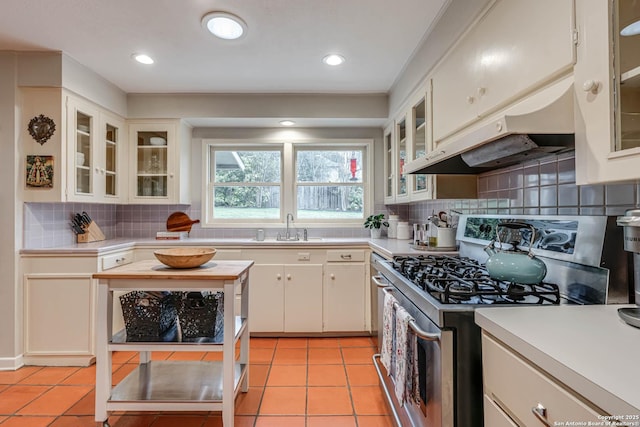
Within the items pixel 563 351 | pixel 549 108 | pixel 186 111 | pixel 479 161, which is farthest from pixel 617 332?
pixel 186 111

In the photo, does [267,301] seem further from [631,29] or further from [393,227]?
[631,29]

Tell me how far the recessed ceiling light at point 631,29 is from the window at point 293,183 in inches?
115

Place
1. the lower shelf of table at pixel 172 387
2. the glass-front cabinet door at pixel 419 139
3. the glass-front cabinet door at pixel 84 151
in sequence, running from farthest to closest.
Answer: the glass-front cabinet door at pixel 84 151 < the glass-front cabinet door at pixel 419 139 < the lower shelf of table at pixel 172 387

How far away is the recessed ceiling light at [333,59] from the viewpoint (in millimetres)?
2565

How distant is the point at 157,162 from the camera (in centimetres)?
345

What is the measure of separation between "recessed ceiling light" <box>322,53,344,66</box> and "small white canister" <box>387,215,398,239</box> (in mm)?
1575

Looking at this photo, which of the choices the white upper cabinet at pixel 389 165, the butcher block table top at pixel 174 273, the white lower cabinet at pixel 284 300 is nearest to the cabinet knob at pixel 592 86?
the butcher block table top at pixel 174 273

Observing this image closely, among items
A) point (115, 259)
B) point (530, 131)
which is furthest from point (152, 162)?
point (530, 131)

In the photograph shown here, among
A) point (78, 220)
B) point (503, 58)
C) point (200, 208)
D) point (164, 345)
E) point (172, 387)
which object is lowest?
point (172, 387)

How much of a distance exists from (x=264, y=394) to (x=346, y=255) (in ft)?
4.53

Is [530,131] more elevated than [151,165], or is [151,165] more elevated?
[151,165]

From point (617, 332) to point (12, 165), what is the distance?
11.6 feet

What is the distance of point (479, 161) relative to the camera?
1628 millimetres

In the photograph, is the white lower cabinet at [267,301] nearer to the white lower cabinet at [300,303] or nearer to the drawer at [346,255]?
the white lower cabinet at [300,303]
